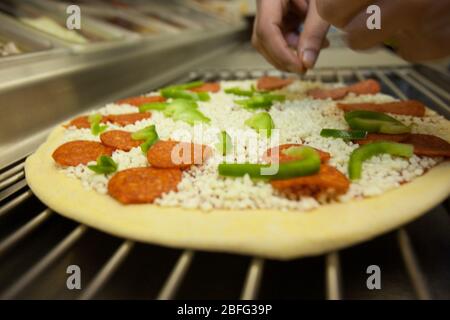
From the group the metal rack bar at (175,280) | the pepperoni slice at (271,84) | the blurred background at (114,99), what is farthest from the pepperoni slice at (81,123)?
the metal rack bar at (175,280)

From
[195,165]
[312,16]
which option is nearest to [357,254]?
[195,165]

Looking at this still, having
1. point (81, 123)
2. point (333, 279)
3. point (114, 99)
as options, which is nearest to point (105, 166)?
point (81, 123)

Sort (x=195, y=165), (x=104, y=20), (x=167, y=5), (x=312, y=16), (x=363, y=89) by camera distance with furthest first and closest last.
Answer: (x=167, y=5) < (x=104, y=20) < (x=363, y=89) < (x=312, y=16) < (x=195, y=165)

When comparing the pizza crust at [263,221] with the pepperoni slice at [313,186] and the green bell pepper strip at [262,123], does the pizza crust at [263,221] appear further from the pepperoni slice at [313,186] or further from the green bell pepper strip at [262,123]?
the green bell pepper strip at [262,123]

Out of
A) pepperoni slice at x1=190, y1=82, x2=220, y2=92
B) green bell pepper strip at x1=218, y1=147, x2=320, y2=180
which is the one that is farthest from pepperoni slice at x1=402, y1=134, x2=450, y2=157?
pepperoni slice at x1=190, y1=82, x2=220, y2=92
